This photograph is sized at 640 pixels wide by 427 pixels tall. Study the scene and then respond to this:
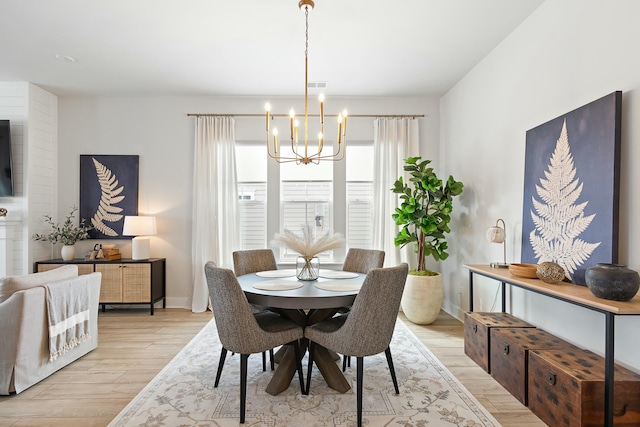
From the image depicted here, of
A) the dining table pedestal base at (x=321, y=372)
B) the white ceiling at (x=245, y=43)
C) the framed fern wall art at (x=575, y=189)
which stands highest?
the white ceiling at (x=245, y=43)

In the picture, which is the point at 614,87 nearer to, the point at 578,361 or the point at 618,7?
the point at 618,7

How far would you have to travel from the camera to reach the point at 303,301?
2131 mm

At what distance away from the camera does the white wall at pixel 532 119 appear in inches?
76.9

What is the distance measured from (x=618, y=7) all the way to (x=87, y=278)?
435 cm

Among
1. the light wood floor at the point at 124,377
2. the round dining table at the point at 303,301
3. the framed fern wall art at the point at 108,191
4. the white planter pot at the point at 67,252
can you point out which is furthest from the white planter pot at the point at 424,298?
the white planter pot at the point at 67,252

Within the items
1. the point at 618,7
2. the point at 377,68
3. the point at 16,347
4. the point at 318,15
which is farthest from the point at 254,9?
the point at 16,347

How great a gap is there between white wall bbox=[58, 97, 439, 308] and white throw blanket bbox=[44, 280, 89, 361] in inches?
67.0

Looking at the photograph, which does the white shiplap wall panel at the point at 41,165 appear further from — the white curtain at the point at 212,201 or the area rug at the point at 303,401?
the area rug at the point at 303,401

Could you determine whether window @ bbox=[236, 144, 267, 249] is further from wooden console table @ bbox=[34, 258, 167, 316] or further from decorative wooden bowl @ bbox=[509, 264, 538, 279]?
decorative wooden bowl @ bbox=[509, 264, 538, 279]

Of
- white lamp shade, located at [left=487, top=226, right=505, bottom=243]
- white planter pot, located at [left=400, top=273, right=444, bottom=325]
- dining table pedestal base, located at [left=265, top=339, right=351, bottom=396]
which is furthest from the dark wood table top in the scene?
white planter pot, located at [left=400, top=273, right=444, bottom=325]

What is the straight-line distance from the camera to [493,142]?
343 cm

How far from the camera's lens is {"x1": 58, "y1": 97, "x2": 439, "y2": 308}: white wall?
4.68m

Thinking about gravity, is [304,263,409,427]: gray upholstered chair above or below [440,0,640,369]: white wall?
below

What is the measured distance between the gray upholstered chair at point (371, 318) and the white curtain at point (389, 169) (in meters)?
2.46
